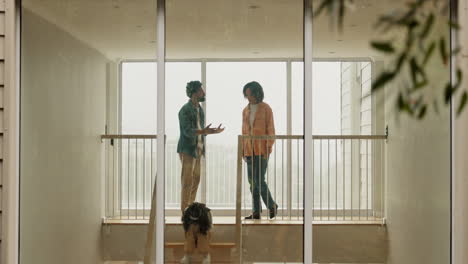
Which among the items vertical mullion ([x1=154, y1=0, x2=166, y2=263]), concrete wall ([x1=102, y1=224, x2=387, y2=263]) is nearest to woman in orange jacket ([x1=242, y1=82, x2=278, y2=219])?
concrete wall ([x1=102, y1=224, x2=387, y2=263])

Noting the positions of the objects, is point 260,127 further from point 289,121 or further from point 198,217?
point 198,217

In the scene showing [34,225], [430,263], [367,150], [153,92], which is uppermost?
[153,92]

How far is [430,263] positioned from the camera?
331 centimetres

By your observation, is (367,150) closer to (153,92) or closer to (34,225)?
(153,92)

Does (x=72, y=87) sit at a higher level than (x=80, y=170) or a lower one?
higher

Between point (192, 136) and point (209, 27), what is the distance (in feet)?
2.14

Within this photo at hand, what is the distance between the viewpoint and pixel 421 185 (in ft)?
10.8

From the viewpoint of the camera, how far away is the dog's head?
3338 millimetres

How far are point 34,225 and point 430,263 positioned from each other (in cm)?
235

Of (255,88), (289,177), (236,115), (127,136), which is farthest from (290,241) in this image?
(127,136)

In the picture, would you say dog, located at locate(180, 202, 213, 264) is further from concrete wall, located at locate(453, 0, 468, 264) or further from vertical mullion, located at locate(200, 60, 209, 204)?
concrete wall, located at locate(453, 0, 468, 264)

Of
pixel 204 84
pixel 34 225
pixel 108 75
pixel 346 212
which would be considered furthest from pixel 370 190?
pixel 34 225

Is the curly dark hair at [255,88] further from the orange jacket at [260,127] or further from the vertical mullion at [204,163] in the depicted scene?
the vertical mullion at [204,163]

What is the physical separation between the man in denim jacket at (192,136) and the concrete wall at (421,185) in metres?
1.06
